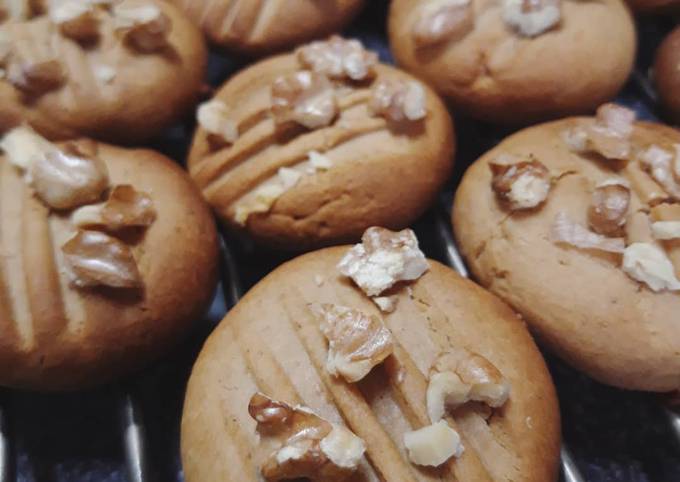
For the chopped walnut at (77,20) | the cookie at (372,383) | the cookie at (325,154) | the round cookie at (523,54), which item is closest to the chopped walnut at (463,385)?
the cookie at (372,383)

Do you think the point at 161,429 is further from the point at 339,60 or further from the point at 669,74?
the point at 669,74

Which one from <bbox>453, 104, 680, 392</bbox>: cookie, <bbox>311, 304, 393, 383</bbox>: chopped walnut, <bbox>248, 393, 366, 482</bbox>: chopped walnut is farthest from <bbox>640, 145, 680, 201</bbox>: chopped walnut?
<bbox>248, 393, 366, 482</bbox>: chopped walnut

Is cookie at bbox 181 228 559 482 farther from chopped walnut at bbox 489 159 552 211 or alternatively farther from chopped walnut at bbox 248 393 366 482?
chopped walnut at bbox 489 159 552 211

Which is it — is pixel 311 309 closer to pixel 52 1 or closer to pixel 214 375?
pixel 214 375

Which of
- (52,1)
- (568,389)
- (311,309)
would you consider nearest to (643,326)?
(568,389)

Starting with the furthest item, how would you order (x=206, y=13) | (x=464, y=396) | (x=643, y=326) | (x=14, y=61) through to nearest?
1. (x=206, y=13)
2. (x=14, y=61)
3. (x=643, y=326)
4. (x=464, y=396)

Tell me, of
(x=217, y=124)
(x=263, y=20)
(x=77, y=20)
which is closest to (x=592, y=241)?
(x=217, y=124)

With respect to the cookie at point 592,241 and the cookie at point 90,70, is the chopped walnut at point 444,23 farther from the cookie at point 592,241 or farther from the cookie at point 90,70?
the cookie at point 90,70
